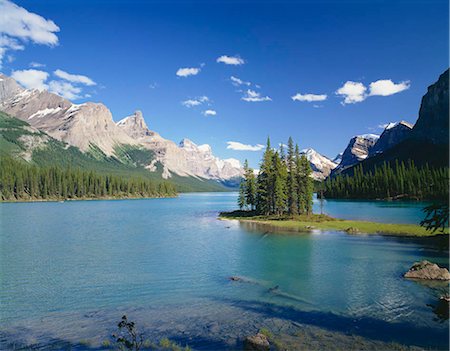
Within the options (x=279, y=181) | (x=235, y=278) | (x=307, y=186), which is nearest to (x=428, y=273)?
(x=235, y=278)

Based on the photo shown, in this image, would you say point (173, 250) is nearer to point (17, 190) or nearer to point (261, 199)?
point (261, 199)

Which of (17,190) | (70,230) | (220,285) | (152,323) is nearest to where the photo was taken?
(152,323)

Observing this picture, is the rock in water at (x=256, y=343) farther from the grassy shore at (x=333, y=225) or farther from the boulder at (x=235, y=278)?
the grassy shore at (x=333, y=225)

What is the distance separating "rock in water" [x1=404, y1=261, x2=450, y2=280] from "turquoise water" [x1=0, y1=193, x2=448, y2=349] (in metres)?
1.43

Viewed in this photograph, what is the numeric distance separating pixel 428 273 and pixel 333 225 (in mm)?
45170

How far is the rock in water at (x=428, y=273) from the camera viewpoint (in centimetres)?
3391

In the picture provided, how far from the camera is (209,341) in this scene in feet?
68.8

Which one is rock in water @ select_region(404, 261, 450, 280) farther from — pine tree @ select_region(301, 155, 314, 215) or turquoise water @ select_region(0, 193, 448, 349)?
pine tree @ select_region(301, 155, 314, 215)

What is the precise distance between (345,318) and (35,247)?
2020 inches

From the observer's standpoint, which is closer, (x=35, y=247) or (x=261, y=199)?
(x=35, y=247)

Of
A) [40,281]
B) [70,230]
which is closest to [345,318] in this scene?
[40,281]

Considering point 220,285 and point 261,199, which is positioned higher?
point 261,199

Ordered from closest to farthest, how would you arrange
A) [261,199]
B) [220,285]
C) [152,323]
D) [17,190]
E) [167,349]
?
[167,349], [152,323], [220,285], [261,199], [17,190]

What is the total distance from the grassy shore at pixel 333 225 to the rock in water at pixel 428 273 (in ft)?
63.6
